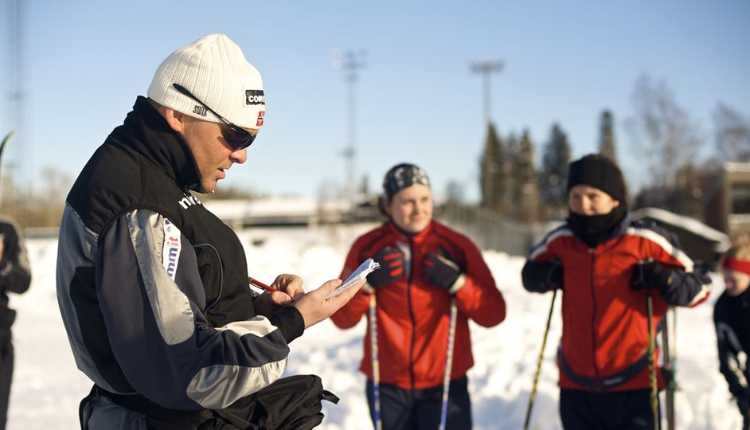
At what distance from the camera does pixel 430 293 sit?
4754 mm

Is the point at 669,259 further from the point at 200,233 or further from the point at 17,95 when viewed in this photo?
the point at 17,95

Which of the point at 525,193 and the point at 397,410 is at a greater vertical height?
the point at 397,410

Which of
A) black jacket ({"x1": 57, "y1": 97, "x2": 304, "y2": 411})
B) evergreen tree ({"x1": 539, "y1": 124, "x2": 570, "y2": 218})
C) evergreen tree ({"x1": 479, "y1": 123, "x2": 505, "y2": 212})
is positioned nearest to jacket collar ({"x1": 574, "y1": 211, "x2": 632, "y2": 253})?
black jacket ({"x1": 57, "y1": 97, "x2": 304, "y2": 411})

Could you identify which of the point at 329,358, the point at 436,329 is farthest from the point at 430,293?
the point at 329,358

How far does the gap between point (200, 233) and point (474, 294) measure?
2.78 m

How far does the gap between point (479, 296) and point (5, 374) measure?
3125mm

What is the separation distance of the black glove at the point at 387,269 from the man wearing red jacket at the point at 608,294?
0.87 meters

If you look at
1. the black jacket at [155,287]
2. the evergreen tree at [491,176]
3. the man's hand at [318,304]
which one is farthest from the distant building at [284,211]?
the black jacket at [155,287]

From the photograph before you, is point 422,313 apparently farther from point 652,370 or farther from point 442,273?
point 652,370

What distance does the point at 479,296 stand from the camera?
4.69 metres

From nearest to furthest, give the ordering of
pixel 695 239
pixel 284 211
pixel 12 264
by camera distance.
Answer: pixel 12 264, pixel 695 239, pixel 284 211

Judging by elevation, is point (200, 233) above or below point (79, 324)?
above

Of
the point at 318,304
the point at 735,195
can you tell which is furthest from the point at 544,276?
the point at 735,195

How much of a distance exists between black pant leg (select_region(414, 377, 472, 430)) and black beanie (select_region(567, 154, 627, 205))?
1.45 metres
